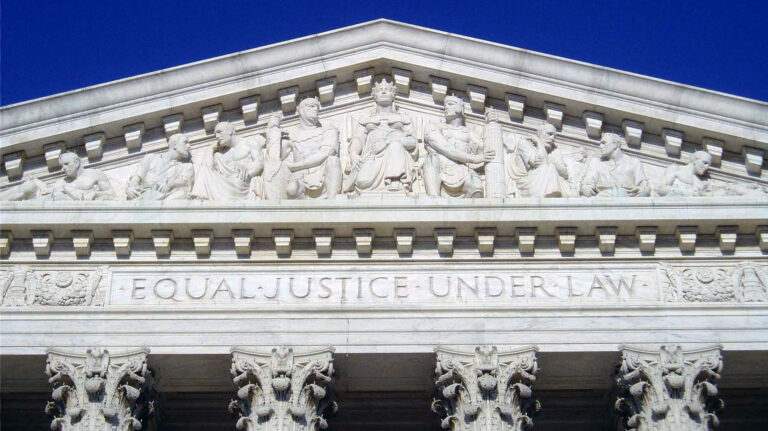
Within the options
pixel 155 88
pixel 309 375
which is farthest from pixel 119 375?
pixel 155 88

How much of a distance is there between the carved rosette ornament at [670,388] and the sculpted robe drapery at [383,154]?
4.66m

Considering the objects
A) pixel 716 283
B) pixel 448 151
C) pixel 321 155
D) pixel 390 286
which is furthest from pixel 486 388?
pixel 321 155

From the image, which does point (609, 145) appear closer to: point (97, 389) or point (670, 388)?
point (670, 388)

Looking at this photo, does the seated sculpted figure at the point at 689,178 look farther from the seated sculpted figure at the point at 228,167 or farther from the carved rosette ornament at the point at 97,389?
the carved rosette ornament at the point at 97,389

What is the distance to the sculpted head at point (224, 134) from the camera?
2534 cm

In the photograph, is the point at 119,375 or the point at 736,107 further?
the point at 736,107

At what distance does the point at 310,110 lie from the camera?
2559cm

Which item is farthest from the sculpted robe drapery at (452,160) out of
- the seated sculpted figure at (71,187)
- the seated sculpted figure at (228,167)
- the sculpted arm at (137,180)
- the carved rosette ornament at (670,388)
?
the seated sculpted figure at (71,187)

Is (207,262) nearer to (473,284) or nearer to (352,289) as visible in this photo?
(352,289)

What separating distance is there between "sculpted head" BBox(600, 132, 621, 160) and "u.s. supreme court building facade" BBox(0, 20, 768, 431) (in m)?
0.10

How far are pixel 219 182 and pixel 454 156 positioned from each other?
3.85m

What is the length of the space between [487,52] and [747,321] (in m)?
6.18

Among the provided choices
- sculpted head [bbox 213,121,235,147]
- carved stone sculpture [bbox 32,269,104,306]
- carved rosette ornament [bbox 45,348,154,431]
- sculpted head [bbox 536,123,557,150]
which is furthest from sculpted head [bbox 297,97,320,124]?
carved rosette ornament [bbox 45,348,154,431]

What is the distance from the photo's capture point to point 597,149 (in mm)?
25406
